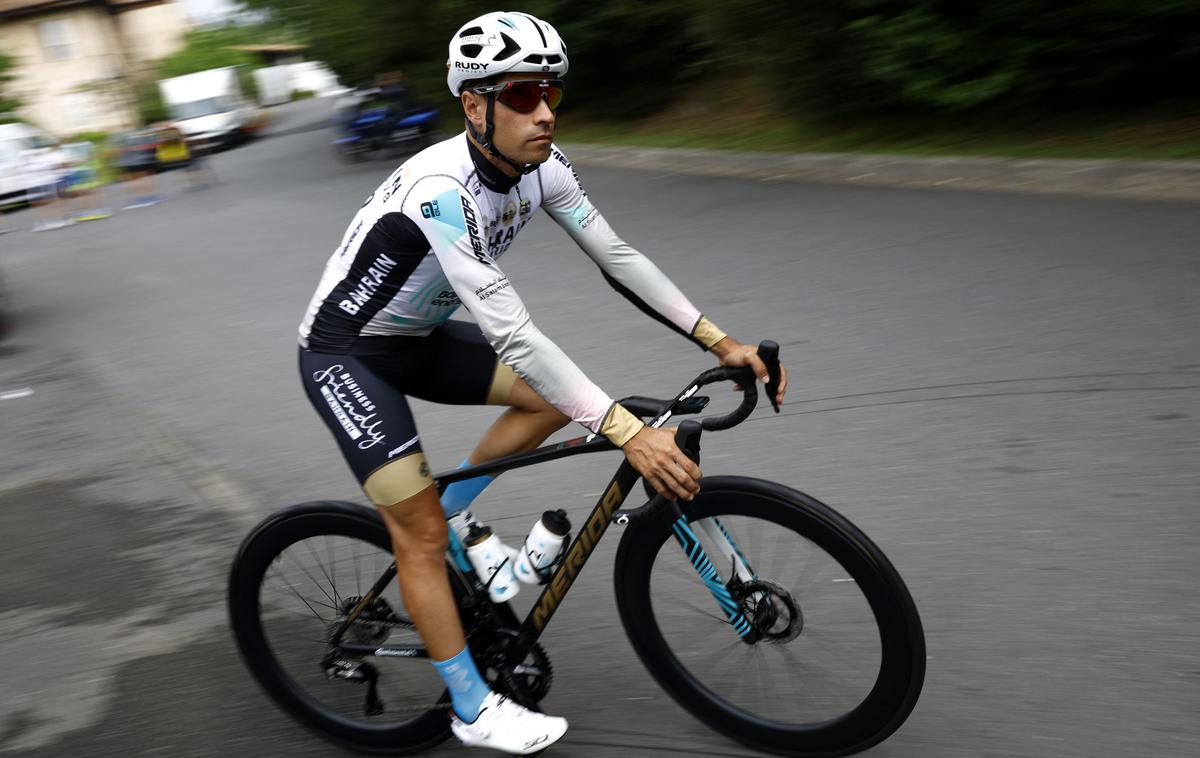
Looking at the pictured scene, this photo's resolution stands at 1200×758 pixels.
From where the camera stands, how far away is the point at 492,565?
11.1ft

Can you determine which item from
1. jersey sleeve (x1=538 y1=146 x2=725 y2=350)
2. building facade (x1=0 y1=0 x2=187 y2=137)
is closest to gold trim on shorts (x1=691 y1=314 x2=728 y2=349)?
jersey sleeve (x1=538 y1=146 x2=725 y2=350)

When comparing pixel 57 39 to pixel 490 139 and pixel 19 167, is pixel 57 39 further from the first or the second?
pixel 490 139

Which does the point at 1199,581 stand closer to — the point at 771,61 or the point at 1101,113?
the point at 1101,113

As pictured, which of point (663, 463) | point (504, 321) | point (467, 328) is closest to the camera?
point (663, 463)

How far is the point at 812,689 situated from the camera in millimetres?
3203

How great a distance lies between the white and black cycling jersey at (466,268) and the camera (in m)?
2.95

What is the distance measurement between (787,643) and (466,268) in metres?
1.30

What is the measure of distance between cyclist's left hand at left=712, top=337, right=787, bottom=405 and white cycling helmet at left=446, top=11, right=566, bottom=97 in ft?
2.90

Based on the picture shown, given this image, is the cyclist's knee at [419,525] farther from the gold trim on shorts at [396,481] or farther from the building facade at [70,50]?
the building facade at [70,50]

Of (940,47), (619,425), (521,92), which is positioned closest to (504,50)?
(521,92)

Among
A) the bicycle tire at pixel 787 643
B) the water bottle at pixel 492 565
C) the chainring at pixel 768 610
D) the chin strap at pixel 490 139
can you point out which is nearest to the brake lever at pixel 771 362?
the bicycle tire at pixel 787 643

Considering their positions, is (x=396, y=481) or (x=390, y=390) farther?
(x=390, y=390)

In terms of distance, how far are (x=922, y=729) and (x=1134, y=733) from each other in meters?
0.54

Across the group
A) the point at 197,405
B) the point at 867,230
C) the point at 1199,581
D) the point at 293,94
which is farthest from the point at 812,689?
the point at 293,94
